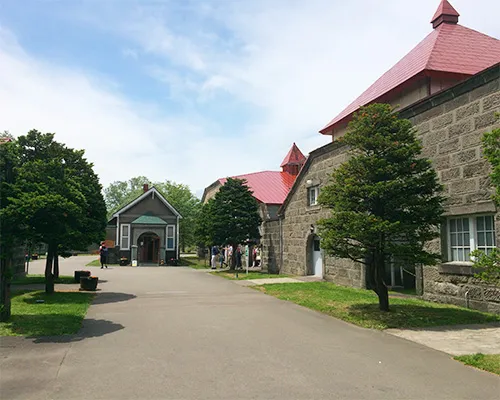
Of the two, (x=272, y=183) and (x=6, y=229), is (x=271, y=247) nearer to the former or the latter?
(x=272, y=183)

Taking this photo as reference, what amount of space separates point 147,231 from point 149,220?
3.32 feet

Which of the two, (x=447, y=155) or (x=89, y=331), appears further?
(x=447, y=155)

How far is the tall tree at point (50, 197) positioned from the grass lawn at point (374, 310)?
7.18 m

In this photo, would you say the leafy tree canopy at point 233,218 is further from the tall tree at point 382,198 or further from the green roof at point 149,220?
the tall tree at point 382,198

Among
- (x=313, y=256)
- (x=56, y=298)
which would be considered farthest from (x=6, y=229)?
(x=313, y=256)

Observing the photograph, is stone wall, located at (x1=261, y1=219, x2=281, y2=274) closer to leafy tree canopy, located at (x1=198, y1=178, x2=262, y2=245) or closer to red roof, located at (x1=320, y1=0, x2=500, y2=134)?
leafy tree canopy, located at (x1=198, y1=178, x2=262, y2=245)

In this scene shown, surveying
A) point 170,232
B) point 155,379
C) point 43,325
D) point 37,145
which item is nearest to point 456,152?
point 155,379

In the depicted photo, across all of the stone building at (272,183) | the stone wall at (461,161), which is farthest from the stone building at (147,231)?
the stone wall at (461,161)

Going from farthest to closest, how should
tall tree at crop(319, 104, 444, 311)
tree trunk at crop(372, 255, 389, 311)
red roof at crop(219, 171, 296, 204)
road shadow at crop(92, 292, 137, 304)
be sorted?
red roof at crop(219, 171, 296, 204)
road shadow at crop(92, 292, 137, 304)
tree trunk at crop(372, 255, 389, 311)
tall tree at crop(319, 104, 444, 311)

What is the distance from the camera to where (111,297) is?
14.5 metres

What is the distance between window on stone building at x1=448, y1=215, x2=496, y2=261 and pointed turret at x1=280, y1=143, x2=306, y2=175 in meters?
30.7

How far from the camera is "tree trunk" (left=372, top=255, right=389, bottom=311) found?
35.6 feet

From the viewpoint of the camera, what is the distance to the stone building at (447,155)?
11.0 metres

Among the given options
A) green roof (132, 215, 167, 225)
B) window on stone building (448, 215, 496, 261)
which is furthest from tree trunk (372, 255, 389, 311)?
green roof (132, 215, 167, 225)
